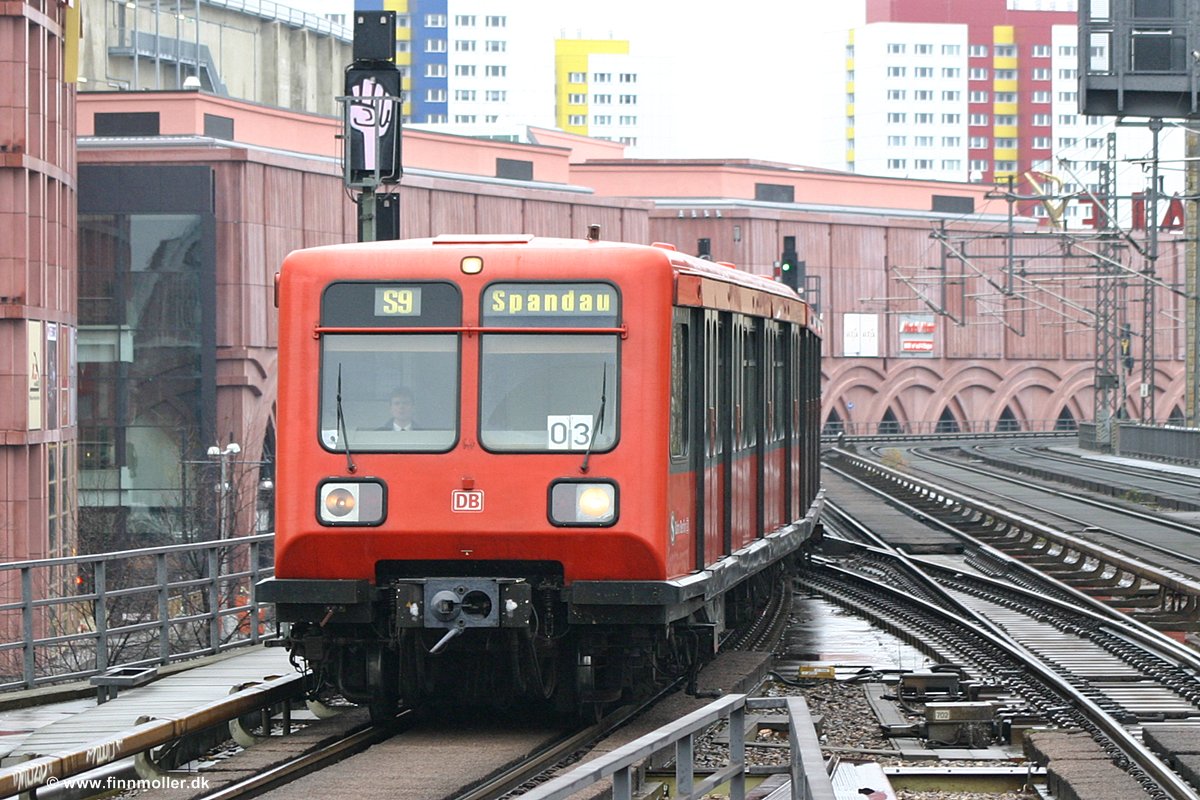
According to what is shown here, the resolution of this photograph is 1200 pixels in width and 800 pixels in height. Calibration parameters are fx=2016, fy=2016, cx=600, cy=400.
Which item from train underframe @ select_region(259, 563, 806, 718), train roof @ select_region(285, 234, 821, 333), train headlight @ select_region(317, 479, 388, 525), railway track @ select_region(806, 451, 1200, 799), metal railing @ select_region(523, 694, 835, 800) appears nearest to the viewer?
metal railing @ select_region(523, 694, 835, 800)

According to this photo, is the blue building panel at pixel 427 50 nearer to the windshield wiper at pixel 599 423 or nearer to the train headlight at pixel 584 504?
the windshield wiper at pixel 599 423

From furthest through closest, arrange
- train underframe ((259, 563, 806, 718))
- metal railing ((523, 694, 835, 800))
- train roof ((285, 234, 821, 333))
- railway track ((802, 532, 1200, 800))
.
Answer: railway track ((802, 532, 1200, 800)) < train roof ((285, 234, 821, 333)) < train underframe ((259, 563, 806, 718)) < metal railing ((523, 694, 835, 800))

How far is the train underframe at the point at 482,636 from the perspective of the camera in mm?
10914

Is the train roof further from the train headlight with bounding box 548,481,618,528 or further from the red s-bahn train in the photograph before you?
the train headlight with bounding box 548,481,618,528

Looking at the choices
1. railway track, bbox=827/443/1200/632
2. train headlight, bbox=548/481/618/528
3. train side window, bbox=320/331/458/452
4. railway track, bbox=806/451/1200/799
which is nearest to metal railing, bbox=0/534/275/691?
train side window, bbox=320/331/458/452

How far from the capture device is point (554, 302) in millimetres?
11133

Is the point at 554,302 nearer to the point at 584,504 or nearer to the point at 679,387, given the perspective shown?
the point at 679,387

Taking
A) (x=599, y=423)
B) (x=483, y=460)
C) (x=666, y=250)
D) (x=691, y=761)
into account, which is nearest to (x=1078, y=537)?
(x=666, y=250)

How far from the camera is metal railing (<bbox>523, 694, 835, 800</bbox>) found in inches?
243

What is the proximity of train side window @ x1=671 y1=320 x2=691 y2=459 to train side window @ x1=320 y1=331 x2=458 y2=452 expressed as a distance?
1.22 metres

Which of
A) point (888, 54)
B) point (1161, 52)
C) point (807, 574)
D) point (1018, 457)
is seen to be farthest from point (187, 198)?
point (888, 54)

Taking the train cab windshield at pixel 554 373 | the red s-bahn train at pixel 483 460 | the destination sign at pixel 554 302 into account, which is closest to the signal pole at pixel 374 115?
the red s-bahn train at pixel 483 460

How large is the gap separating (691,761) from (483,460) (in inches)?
137

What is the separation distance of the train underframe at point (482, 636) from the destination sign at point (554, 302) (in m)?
1.40
